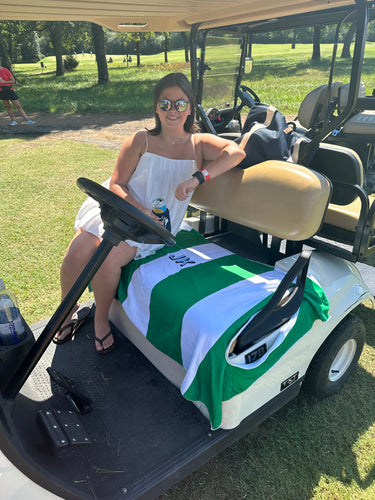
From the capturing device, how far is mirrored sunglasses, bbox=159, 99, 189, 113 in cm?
207

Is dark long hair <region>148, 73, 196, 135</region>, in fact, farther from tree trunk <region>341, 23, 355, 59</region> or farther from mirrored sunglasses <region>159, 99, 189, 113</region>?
tree trunk <region>341, 23, 355, 59</region>

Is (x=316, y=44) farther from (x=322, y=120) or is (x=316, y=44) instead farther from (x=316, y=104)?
(x=322, y=120)

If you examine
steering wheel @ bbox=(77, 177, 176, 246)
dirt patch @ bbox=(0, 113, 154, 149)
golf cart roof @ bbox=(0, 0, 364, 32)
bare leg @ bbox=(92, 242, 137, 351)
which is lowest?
dirt patch @ bbox=(0, 113, 154, 149)

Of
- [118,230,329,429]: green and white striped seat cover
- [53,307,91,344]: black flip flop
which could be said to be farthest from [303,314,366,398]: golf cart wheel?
[53,307,91,344]: black flip flop

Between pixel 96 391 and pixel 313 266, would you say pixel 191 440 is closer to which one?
pixel 96 391

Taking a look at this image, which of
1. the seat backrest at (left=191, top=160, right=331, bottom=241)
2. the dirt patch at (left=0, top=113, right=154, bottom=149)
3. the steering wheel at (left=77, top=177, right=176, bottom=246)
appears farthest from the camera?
the dirt patch at (left=0, top=113, right=154, bottom=149)

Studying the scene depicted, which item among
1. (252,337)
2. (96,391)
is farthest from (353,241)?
(96,391)

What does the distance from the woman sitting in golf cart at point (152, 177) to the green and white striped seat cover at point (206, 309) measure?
0.11 metres

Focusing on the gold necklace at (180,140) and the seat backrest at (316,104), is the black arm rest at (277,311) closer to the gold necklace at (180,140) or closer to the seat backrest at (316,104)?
the gold necklace at (180,140)

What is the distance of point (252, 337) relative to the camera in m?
1.63

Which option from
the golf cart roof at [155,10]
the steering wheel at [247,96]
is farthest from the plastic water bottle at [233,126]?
the golf cart roof at [155,10]

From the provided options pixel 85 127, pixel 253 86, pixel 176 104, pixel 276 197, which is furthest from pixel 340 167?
pixel 85 127

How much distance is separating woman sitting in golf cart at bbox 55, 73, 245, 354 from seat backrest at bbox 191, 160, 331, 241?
0.14m

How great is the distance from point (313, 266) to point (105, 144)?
6.57 m
